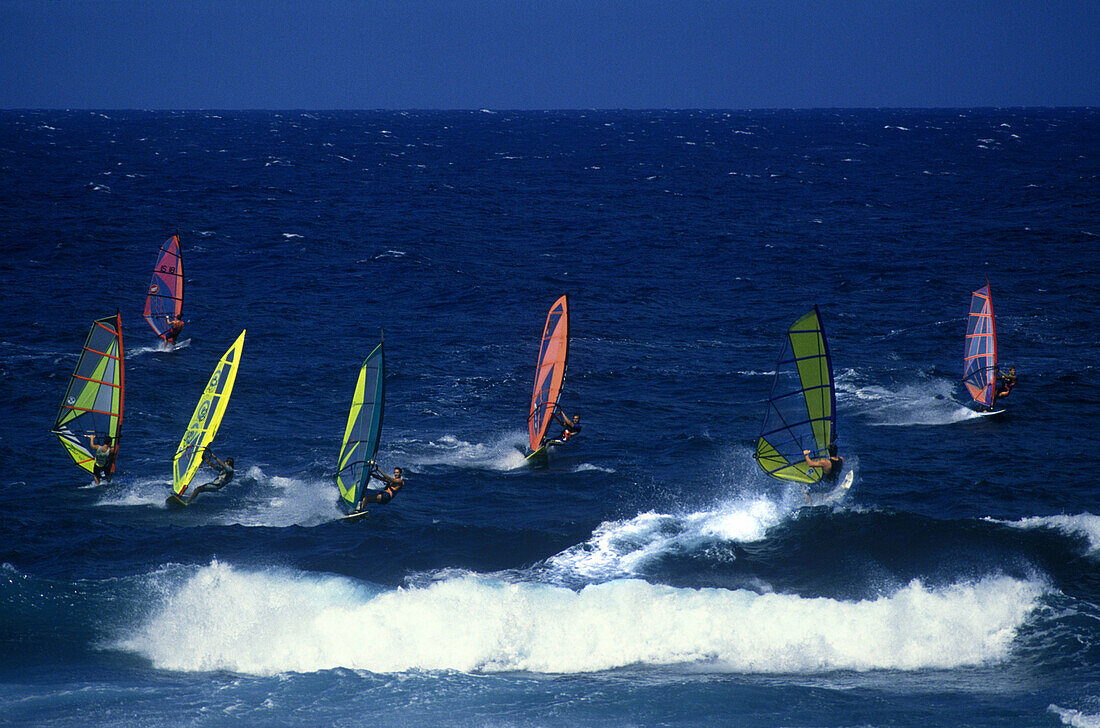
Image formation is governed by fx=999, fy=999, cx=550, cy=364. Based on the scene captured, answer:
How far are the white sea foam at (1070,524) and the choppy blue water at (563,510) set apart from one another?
0.15 meters

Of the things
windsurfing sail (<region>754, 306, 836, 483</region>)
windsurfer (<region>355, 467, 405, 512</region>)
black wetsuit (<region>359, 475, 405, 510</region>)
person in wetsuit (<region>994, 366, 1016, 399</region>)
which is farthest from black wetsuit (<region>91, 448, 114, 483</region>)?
person in wetsuit (<region>994, 366, 1016, 399</region>)

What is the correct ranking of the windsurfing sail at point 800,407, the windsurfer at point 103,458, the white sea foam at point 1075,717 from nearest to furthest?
the white sea foam at point 1075,717, the windsurfing sail at point 800,407, the windsurfer at point 103,458

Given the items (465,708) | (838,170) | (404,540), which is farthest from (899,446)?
(838,170)

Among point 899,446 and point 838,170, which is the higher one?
point 838,170

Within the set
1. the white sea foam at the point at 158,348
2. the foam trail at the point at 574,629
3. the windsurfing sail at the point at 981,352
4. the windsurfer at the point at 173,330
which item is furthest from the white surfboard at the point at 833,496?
the white sea foam at the point at 158,348

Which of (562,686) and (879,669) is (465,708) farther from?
(879,669)

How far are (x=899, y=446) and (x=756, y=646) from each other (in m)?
12.3

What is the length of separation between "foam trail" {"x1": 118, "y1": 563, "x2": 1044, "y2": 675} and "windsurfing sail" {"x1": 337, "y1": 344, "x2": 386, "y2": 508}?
3291 mm

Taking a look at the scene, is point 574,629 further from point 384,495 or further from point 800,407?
point 800,407

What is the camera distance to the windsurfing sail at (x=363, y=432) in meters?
23.0

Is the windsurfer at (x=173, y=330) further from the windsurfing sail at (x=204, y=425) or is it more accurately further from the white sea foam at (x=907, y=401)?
the white sea foam at (x=907, y=401)

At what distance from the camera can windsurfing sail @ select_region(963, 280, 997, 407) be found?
32.6m

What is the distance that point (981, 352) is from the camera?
3291 centimetres

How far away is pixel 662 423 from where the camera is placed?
3250 centimetres
